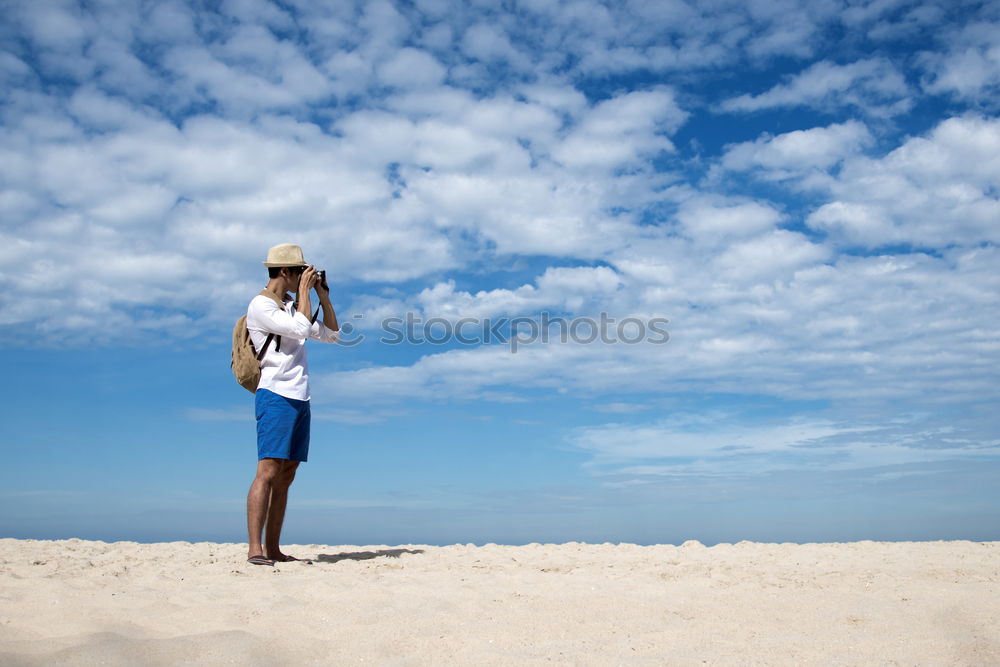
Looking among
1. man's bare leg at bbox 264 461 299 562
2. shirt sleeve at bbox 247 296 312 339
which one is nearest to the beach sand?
man's bare leg at bbox 264 461 299 562

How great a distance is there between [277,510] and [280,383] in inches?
40.9

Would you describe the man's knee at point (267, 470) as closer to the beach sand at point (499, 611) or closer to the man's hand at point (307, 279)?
the beach sand at point (499, 611)

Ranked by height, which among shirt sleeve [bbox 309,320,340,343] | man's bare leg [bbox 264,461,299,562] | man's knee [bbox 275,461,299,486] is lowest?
man's bare leg [bbox 264,461,299,562]

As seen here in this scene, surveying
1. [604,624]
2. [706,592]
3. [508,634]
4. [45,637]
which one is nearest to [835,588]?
[706,592]

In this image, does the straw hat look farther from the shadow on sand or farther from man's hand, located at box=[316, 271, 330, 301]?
the shadow on sand

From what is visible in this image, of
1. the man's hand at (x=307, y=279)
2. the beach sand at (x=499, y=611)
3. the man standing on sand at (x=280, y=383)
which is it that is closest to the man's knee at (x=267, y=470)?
the man standing on sand at (x=280, y=383)

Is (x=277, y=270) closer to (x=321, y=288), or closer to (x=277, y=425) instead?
(x=321, y=288)

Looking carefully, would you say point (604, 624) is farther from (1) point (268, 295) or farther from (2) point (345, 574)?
(1) point (268, 295)

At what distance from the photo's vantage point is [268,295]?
5.88 m

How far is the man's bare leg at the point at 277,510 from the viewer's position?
5785 millimetres

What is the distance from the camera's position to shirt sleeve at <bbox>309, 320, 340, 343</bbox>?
579 centimetres

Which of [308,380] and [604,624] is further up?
[308,380]

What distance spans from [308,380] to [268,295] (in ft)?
2.51

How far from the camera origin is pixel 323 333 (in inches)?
238
